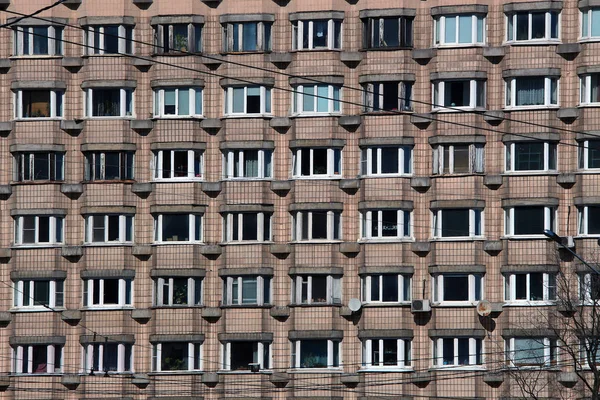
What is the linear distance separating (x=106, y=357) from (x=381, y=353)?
12.1 metres

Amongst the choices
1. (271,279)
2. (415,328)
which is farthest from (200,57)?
(415,328)

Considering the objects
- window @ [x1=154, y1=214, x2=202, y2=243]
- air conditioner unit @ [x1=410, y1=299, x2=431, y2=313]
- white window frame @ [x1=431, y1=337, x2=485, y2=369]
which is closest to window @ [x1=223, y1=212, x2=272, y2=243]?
window @ [x1=154, y1=214, x2=202, y2=243]

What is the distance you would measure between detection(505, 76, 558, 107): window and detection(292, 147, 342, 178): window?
7.91m

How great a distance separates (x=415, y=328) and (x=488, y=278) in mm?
3840

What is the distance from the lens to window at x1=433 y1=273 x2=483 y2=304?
65.0 meters

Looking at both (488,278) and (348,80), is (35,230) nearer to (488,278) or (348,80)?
(348,80)

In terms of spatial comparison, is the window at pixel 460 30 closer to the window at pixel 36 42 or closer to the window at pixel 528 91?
the window at pixel 528 91

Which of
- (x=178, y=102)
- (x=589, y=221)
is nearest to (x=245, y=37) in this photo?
(x=178, y=102)

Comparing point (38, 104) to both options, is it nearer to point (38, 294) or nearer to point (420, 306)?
point (38, 294)

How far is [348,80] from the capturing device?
66.5 meters

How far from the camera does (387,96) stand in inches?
2606

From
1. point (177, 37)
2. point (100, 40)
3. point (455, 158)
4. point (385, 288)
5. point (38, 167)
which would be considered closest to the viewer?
point (385, 288)

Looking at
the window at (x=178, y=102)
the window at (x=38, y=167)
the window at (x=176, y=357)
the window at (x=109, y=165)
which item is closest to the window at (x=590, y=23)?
the window at (x=178, y=102)

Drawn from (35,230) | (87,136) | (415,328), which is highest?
(87,136)
